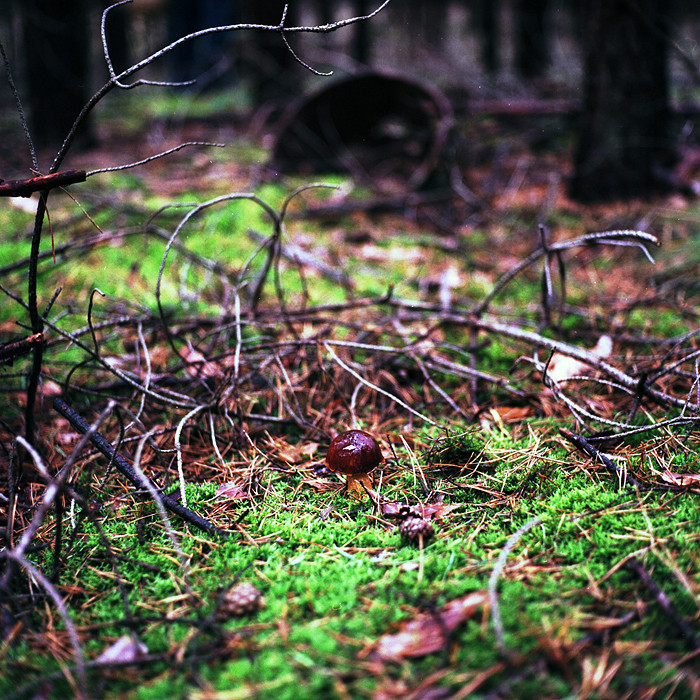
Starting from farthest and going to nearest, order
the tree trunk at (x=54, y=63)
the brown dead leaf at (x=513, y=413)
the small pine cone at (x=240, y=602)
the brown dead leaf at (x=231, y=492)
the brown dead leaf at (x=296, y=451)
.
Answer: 1. the tree trunk at (x=54, y=63)
2. the brown dead leaf at (x=513, y=413)
3. the brown dead leaf at (x=296, y=451)
4. the brown dead leaf at (x=231, y=492)
5. the small pine cone at (x=240, y=602)

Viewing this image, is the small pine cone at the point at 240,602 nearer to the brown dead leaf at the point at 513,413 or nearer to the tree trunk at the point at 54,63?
the brown dead leaf at the point at 513,413

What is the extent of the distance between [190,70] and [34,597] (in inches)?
569

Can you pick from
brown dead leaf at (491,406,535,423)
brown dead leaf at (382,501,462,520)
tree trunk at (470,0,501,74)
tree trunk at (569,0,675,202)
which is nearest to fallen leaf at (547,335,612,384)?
brown dead leaf at (491,406,535,423)

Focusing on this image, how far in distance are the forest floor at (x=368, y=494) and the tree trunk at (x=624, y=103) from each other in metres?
1.19

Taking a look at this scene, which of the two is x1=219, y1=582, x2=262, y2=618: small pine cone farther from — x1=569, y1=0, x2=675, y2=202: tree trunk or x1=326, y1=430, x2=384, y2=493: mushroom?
x1=569, y1=0, x2=675, y2=202: tree trunk

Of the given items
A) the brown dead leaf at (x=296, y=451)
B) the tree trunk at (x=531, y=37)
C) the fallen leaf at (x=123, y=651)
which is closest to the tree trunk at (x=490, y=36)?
the tree trunk at (x=531, y=37)

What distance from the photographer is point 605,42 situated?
3943 mm

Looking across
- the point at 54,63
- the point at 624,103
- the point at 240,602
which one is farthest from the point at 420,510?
the point at 54,63

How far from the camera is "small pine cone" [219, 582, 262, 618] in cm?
120

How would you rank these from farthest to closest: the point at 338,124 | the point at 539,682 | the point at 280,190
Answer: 1. the point at 338,124
2. the point at 280,190
3. the point at 539,682

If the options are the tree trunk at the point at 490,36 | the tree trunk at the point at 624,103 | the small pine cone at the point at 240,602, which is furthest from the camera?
the tree trunk at the point at 490,36

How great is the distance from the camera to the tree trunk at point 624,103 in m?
3.89

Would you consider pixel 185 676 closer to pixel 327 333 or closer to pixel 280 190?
pixel 327 333

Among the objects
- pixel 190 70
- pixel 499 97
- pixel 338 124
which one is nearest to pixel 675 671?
pixel 338 124
